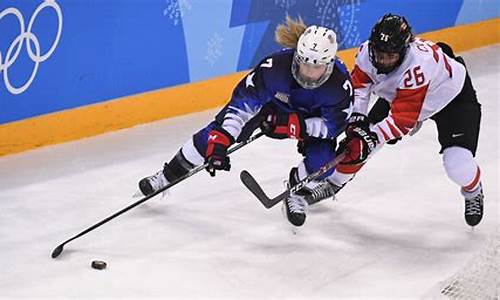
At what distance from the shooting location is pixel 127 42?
4.53 meters

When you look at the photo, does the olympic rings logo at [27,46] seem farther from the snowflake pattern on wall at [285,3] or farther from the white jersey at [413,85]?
the white jersey at [413,85]

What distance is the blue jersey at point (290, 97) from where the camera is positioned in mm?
3332

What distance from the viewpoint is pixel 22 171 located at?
407cm

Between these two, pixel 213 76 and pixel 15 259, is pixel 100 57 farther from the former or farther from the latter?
pixel 15 259

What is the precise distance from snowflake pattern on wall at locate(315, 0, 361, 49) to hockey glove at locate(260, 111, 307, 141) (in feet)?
6.34

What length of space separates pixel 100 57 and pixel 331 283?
1.77m

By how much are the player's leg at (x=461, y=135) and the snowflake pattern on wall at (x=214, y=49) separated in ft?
5.22

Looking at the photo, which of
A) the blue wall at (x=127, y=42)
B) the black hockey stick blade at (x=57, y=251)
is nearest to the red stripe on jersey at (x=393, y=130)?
the black hockey stick blade at (x=57, y=251)

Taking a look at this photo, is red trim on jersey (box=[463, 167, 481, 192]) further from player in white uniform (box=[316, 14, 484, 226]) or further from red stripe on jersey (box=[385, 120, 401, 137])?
red stripe on jersey (box=[385, 120, 401, 137])

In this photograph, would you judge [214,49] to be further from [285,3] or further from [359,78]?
[359,78]

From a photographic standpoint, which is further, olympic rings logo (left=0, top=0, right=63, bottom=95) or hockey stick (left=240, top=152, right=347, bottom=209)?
olympic rings logo (left=0, top=0, right=63, bottom=95)

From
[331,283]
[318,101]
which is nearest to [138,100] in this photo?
[318,101]

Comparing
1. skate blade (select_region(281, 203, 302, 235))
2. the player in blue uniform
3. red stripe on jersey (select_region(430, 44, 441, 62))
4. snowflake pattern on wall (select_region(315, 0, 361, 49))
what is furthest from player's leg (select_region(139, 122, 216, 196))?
snowflake pattern on wall (select_region(315, 0, 361, 49))

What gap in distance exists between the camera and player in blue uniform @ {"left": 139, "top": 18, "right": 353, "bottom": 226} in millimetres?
3252
